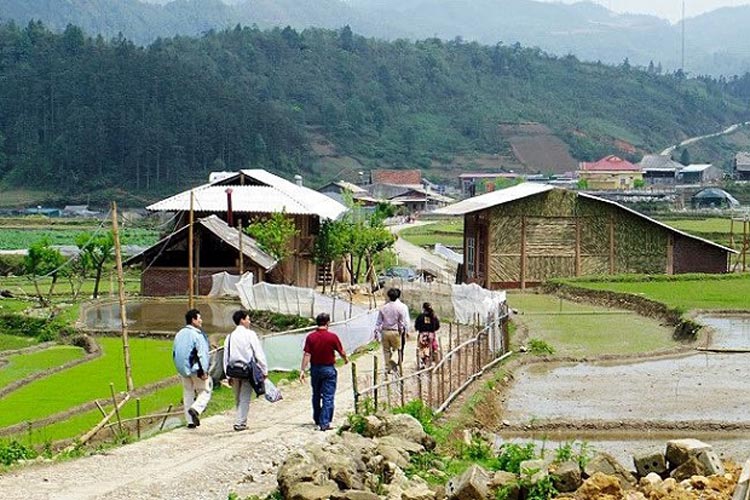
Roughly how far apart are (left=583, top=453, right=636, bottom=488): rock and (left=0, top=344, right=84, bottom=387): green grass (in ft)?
51.3

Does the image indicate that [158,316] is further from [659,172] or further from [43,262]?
[659,172]

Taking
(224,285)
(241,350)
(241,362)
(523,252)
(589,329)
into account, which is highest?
(523,252)

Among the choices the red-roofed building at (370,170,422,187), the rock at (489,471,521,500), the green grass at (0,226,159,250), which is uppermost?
the red-roofed building at (370,170,422,187)

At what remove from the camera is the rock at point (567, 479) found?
42.9ft

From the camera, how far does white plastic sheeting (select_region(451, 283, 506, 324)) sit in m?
31.3

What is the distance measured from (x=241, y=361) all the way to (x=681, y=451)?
5343 mm

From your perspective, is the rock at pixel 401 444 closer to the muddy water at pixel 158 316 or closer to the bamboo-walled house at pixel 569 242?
the muddy water at pixel 158 316

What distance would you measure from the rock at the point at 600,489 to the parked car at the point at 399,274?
3646 cm

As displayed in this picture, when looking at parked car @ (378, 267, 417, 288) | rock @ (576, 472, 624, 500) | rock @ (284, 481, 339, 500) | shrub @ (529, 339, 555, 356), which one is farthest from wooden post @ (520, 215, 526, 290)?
rock @ (284, 481, 339, 500)

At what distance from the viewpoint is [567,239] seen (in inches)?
1895

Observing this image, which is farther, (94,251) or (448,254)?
(448,254)

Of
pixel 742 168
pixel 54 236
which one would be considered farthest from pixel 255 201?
pixel 742 168

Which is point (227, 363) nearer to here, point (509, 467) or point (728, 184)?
point (509, 467)

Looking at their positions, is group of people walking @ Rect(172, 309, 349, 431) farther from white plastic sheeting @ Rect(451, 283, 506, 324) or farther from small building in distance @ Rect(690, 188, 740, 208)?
small building in distance @ Rect(690, 188, 740, 208)
